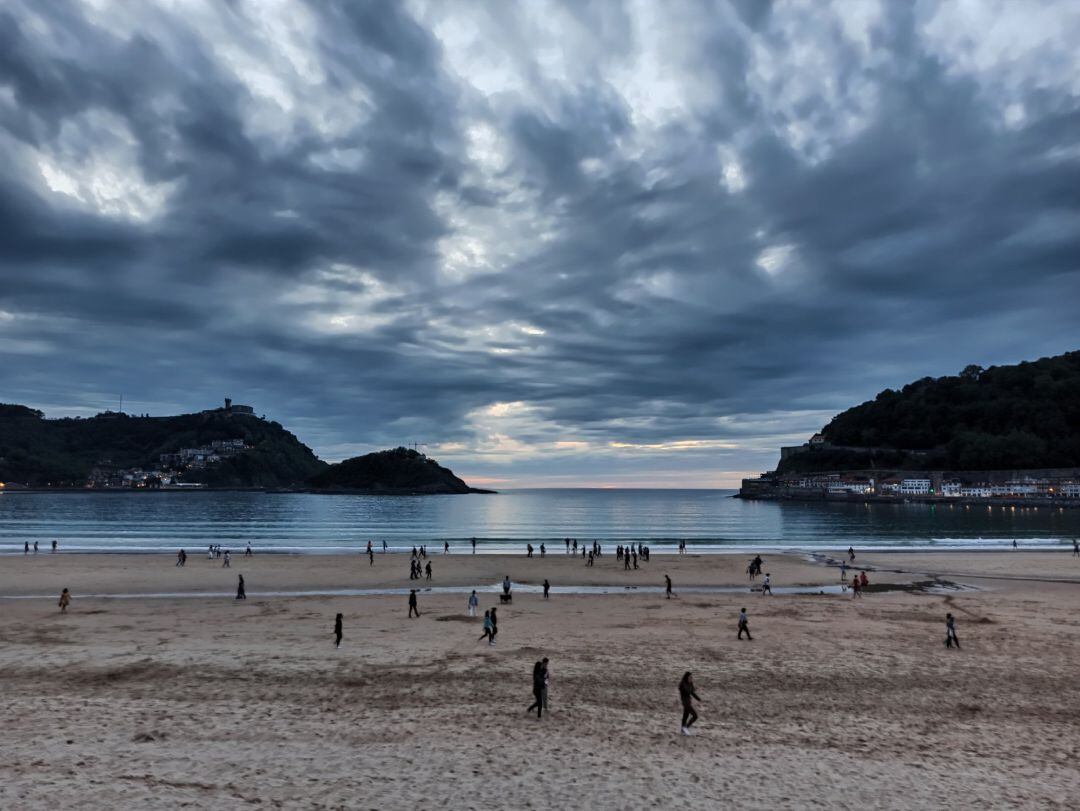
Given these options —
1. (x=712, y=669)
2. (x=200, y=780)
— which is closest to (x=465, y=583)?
(x=712, y=669)

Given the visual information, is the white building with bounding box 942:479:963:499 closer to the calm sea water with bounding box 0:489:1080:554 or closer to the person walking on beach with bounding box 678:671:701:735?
the calm sea water with bounding box 0:489:1080:554

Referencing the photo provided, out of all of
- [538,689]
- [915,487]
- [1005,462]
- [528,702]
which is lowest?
[528,702]

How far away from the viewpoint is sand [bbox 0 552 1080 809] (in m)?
9.97

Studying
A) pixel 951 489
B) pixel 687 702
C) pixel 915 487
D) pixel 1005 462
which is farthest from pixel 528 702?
pixel 1005 462

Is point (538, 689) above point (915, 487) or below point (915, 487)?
below

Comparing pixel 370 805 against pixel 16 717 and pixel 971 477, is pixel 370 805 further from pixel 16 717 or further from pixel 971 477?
pixel 971 477

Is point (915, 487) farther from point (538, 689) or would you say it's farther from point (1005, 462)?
point (538, 689)

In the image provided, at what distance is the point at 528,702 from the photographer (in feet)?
46.7

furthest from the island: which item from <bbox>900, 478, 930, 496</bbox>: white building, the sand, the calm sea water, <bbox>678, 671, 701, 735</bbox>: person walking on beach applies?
<bbox>678, 671, 701, 735</bbox>: person walking on beach

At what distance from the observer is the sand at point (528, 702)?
9969mm

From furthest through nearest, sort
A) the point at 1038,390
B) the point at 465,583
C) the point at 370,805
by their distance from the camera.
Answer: the point at 1038,390
the point at 465,583
the point at 370,805

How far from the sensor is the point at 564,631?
22156 mm

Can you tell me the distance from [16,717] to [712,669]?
16.9 meters

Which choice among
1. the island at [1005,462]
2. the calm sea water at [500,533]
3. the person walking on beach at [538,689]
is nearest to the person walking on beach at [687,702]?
the person walking on beach at [538,689]
